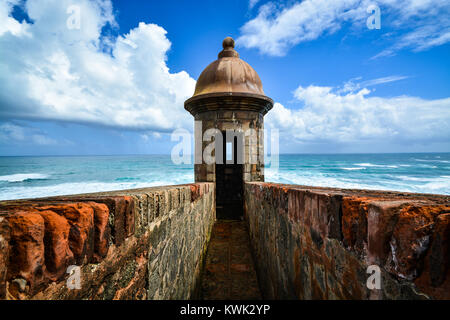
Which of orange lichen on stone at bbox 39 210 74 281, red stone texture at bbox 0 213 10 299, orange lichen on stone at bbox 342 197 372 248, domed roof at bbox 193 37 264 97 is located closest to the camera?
red stone texture at bbox 0 213 10 299

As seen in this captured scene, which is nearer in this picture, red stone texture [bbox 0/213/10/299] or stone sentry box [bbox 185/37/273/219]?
red stone texture [bbox 0/213/10/299]

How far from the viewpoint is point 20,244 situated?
25.0 inches

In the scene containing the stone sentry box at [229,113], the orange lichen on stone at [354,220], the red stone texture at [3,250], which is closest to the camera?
the red stone texture at [3,250]

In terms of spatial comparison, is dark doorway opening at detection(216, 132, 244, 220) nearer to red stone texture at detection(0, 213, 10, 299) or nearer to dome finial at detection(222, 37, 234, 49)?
dome finial at detection(222, 37, 234, 49)

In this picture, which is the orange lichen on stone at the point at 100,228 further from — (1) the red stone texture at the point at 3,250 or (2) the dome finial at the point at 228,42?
(2) the dome finial at the point at 228,42

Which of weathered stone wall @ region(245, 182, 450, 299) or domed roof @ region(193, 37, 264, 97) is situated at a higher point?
domed roof @ region(193, 37, 264, 97)

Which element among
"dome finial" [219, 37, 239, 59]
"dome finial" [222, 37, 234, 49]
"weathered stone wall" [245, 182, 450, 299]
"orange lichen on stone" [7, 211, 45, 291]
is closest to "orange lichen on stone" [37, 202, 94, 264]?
"orange lichen on stone" [7, 211, 45, 291]

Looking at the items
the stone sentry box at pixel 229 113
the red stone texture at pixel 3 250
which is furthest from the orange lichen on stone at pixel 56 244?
the stone sentry box at pixel 229 113

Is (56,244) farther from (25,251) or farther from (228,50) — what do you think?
(228,50)

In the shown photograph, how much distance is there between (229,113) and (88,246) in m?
7.02

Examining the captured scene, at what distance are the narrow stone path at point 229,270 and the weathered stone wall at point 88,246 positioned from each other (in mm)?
1777

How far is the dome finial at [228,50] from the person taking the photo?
334 inches

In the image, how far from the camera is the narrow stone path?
134 inches
